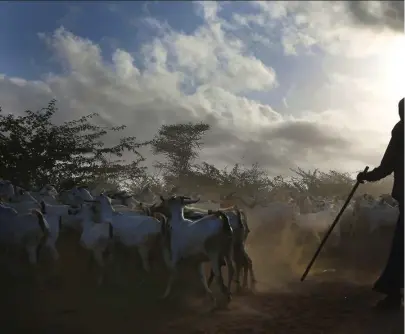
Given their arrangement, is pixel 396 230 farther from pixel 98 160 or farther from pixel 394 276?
pixel 98 160

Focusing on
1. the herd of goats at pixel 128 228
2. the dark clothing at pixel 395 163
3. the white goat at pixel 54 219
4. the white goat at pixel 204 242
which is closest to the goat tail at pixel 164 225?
the herd of goats at pixel 128 228

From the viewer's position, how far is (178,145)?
19.8ft

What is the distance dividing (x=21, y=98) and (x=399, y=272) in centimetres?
399

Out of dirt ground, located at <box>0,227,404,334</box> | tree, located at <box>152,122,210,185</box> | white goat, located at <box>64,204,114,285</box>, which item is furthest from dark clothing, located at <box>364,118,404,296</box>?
white goat, located at <box>64,204,114,285</box>

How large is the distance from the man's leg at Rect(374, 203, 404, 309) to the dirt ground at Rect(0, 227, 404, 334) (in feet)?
0.53

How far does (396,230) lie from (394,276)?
44cm

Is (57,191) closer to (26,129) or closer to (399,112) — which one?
(26,129)

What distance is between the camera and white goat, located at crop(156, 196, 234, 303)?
6113 mm

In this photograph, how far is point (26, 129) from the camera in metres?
6.58

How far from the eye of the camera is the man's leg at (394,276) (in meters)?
5.05

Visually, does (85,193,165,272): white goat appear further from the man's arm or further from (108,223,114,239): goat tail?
the man's arm

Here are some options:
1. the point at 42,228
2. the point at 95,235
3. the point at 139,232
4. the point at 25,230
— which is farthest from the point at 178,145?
the point at 25,230

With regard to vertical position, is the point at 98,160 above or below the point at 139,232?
Result: above

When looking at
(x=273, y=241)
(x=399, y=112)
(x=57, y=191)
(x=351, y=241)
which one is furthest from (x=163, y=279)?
(x=351, y=241)
